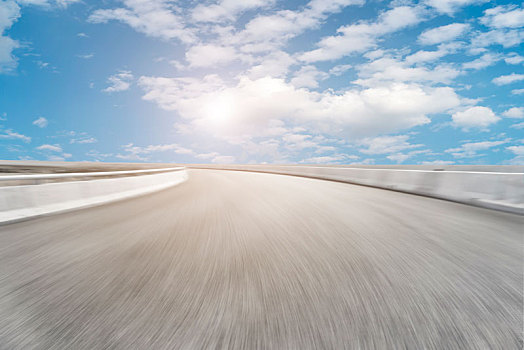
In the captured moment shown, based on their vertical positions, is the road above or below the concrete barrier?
below

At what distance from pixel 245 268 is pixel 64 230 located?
349cm

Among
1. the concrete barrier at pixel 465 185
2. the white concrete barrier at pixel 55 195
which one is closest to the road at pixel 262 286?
the white concrete barrier at pixel 55 195

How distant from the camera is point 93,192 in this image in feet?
28.1

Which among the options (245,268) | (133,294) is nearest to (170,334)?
(133,294)

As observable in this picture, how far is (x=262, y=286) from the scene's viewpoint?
2789 millimetres

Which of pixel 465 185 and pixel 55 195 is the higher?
pixel 465 185

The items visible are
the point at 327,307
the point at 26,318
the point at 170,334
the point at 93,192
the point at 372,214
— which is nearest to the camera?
the point at 170,334

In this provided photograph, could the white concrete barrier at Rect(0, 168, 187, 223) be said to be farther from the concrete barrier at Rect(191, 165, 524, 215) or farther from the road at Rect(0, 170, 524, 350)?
the concrete barrier at Rect(191, 165, 524, 215)

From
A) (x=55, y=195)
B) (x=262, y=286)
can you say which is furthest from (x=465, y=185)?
(x=55, y=195)

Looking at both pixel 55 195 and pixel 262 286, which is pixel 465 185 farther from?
pixel 55 195

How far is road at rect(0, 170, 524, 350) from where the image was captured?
2.03 meters

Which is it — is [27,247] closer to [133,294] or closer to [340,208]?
[133,294]

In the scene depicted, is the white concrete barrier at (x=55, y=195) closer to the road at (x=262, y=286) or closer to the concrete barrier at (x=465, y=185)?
the road at (x=262, y=286)

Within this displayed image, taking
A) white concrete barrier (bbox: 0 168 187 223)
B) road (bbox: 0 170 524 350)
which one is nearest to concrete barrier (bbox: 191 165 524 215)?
road (bbox: 0 170 524 350)
